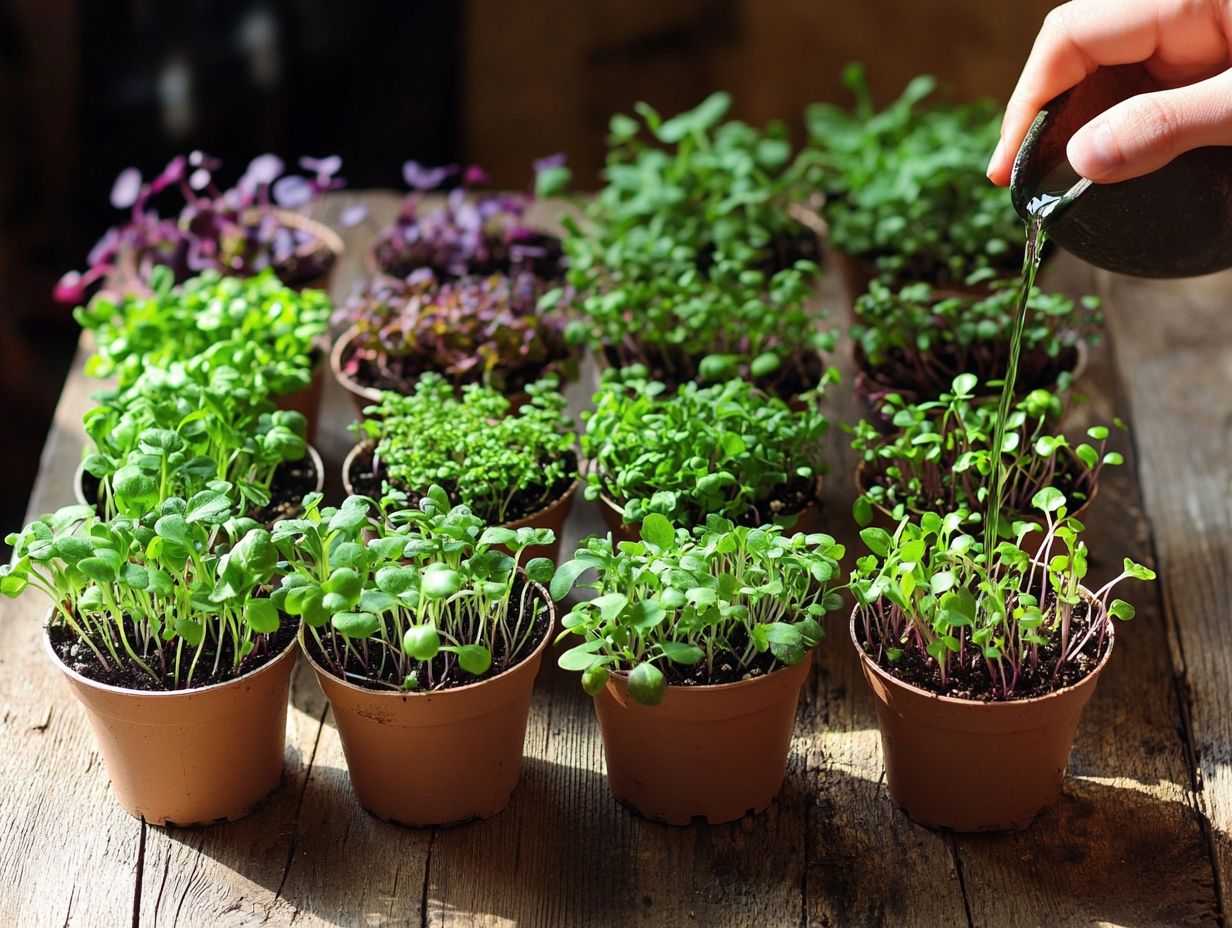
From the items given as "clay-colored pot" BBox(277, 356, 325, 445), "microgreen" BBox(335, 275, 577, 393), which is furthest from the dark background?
"microgreen" BBox(335, 275, 577, 393)

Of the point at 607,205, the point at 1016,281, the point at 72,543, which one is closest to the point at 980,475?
the point at 1016,281

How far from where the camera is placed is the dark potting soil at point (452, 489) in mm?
1945

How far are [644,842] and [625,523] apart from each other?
420mm

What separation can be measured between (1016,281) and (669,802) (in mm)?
1144

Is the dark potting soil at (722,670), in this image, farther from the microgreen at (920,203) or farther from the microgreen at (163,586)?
the microgreen at (920,203)

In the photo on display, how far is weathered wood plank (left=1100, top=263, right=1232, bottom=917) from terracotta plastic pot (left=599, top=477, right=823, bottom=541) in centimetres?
56

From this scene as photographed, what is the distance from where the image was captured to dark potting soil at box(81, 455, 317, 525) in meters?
1.97

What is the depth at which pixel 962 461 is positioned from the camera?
5.92ft

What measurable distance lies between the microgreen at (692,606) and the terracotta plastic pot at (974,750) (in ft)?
0.38

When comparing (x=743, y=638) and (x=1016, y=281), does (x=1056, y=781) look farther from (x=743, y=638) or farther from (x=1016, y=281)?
(x=1016, y=281)

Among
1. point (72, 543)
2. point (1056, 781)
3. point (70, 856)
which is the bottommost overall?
point (70, 856)

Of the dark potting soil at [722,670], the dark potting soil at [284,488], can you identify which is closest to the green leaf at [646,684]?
the dark potting soil at [722,670]

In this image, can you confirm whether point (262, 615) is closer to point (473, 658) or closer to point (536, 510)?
point (473, 658)

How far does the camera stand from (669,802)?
1.67 meters
